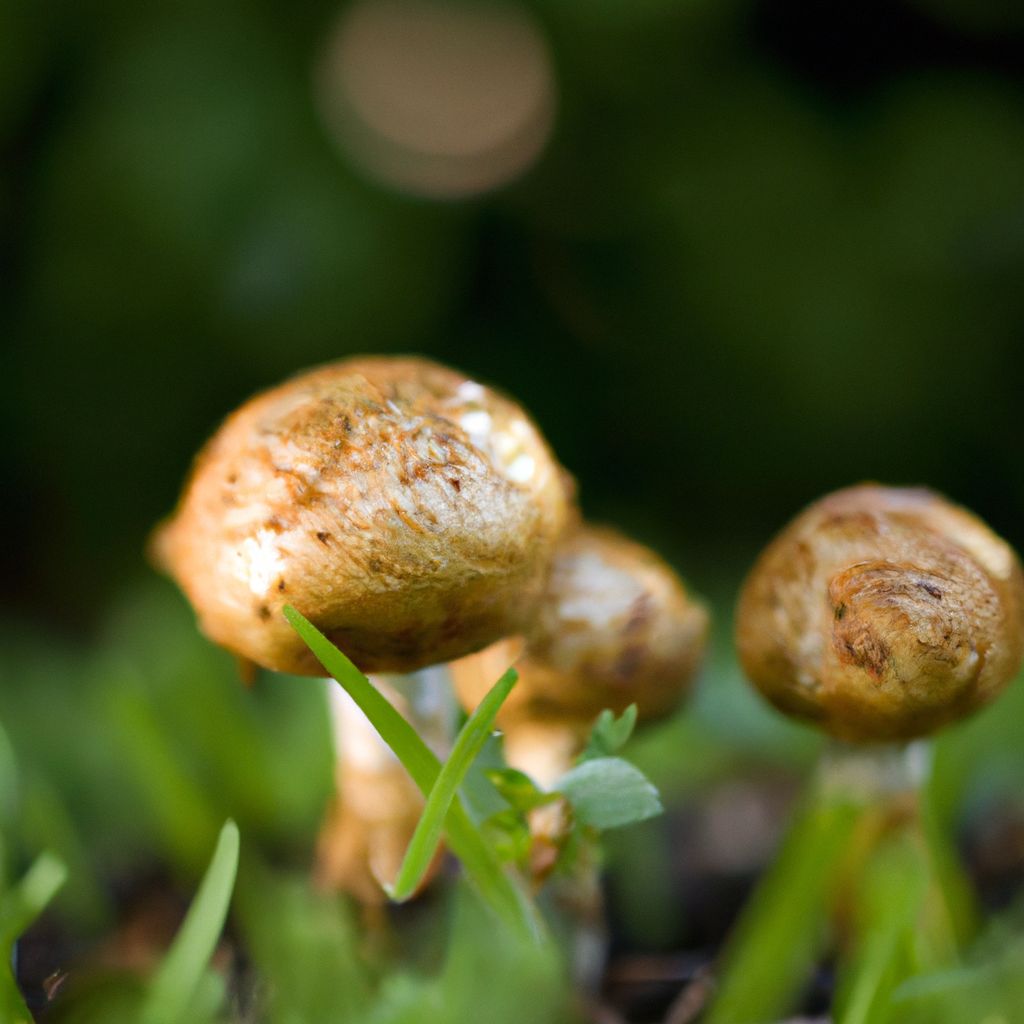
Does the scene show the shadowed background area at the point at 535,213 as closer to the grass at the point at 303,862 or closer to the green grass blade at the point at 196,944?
the grass at the point at 303,862

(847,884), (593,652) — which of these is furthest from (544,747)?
(847,884)

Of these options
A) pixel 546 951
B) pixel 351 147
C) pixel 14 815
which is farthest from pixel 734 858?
pixel 351 147

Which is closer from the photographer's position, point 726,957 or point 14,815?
point 14,815

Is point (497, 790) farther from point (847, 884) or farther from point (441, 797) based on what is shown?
point (847, 884)

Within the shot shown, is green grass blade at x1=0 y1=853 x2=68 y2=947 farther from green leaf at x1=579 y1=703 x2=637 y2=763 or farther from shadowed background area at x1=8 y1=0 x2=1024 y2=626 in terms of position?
shadowed background area at x1=8 y1=0 x2=1024 y2=626

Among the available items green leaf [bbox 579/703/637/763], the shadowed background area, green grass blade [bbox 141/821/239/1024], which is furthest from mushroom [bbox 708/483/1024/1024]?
the shadowed background area

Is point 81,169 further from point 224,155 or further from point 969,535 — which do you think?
point 969,535
